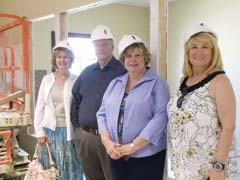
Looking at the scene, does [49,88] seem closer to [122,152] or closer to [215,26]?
[122,152]

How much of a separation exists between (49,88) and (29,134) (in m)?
1.53

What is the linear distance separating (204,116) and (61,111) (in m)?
1.40

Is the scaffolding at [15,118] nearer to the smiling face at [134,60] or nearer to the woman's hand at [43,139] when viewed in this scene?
the woman's hand at [43,139]

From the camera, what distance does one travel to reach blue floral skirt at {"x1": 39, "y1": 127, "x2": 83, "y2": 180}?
2650mm

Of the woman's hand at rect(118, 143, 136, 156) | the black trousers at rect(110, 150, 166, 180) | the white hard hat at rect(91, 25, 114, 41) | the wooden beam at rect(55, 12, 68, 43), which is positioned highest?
the wooden beam at rect(55, 12, 68, 43)

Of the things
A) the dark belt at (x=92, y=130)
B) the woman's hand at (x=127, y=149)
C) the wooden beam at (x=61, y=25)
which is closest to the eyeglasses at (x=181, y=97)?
the woman's hand at (x=127, y=149)

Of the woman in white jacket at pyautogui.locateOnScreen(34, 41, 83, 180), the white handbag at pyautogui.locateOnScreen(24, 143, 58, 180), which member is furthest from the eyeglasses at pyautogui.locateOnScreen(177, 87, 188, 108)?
the white handbag at pyautogui.locateOnScreen(24, 143, 58, 180)

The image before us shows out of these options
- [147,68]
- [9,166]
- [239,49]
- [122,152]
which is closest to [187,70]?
[147,68]

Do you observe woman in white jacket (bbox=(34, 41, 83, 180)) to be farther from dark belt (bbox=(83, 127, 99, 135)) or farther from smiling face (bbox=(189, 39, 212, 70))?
smiling face (bbox=(189, 39, 212, 70))

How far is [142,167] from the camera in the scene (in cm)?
192

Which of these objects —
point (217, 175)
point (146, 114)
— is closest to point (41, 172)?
point (146, 114)

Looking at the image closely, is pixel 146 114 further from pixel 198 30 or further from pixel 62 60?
pixel 62 60

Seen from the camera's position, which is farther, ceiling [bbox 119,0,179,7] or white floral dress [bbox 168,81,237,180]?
ceiling [bbox 119,0,179,7]

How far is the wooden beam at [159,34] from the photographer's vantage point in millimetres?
2203
